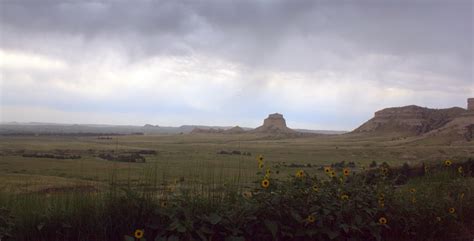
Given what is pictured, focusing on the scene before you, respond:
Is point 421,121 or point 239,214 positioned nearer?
point 239,214

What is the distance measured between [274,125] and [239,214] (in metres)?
110

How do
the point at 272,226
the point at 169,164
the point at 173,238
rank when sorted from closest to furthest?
the point at 173,238, the point at 272,226, the point at 169,164

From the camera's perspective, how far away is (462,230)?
18.7ft

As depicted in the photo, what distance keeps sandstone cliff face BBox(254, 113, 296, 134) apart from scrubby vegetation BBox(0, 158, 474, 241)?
100 meters

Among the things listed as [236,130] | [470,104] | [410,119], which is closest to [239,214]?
[470,104]

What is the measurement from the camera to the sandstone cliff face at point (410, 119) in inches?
2847

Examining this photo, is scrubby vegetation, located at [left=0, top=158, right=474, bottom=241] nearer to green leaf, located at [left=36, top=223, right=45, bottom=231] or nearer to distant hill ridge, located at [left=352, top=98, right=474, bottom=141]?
green leaf, located at [left=36, top=223, right=45, bottom=231]

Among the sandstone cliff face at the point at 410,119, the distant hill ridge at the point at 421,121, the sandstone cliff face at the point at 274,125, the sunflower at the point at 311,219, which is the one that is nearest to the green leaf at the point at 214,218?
the sunflower at the point at 311,219

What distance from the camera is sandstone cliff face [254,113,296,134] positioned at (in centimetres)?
10856

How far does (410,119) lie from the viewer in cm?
8019

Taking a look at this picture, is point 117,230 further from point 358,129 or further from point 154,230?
point 358,129

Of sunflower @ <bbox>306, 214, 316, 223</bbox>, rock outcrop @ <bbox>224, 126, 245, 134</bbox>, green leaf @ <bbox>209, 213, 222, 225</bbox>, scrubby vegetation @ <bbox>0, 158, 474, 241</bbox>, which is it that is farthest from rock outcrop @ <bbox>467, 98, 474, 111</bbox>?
green leaf @ <bbox>209, 213, 222, 225</bbox>

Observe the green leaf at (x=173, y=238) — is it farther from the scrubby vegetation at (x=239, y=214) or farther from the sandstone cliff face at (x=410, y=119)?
the sandstone cliff face at (x=410, y=119)

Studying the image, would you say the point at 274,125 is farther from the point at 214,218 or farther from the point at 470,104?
the point at 214,218
